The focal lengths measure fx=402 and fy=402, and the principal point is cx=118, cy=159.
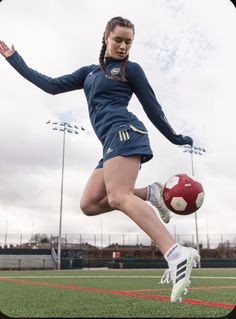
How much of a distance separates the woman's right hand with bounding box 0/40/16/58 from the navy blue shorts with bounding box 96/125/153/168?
48.3 inches

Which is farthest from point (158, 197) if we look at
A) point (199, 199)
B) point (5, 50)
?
point (5, 50)

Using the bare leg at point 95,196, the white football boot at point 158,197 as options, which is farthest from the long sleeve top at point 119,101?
the white football boot at point 158,197

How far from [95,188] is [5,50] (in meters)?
1.38

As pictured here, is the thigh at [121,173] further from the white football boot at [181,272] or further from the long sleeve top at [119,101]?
the white football boot at [181,272]

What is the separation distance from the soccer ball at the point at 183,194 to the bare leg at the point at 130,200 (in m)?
0.46

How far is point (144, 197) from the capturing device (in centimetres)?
322

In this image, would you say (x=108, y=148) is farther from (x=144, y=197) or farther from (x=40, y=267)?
(x=40, y=267)

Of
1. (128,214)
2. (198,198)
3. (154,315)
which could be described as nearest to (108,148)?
(128,214)

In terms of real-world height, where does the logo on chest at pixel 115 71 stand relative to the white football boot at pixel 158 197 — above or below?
above

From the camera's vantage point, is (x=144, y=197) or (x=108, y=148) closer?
(x=108, y=148)

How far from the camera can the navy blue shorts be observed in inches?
104

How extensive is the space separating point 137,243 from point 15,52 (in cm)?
3718

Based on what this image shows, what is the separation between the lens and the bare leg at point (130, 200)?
2.58 meters

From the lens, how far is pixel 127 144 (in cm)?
266
